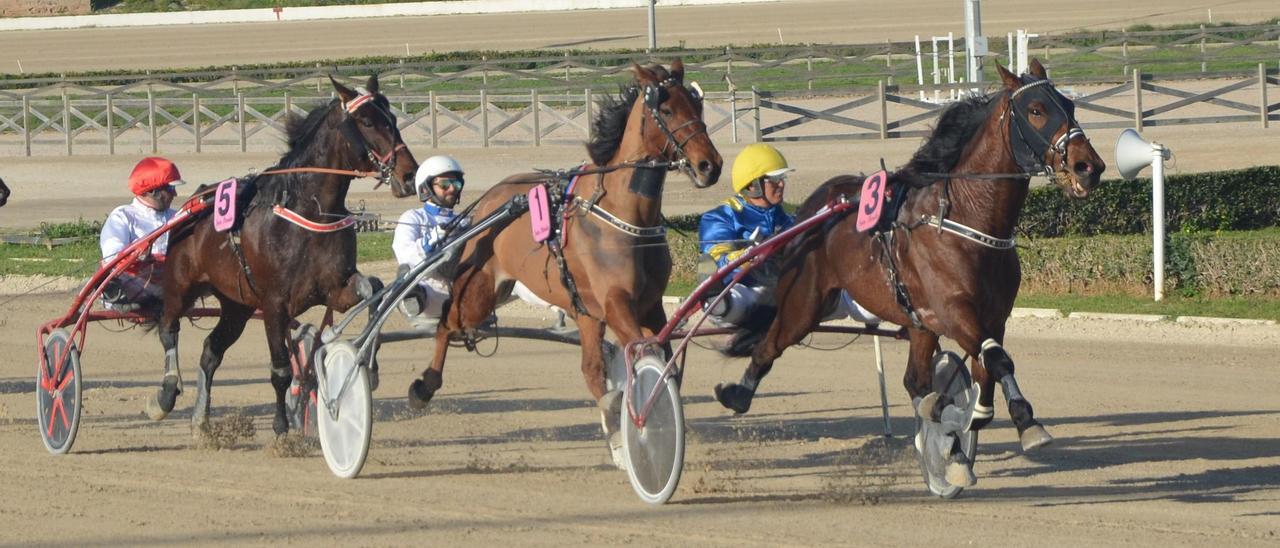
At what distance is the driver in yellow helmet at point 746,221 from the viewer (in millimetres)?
7152

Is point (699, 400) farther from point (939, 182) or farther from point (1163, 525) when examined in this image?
point (1163, 525)

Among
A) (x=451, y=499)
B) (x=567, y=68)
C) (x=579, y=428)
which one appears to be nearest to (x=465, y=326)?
(x=579, y=428)

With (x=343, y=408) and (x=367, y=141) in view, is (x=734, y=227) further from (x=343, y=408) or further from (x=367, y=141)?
(x=343, y=408)

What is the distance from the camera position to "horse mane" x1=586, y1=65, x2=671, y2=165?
265 inches

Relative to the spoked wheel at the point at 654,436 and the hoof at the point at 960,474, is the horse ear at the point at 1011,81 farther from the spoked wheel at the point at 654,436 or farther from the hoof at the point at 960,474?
the spoked wheel at the point at 654,436

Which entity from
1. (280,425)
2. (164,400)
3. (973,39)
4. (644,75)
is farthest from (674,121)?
(973,39)

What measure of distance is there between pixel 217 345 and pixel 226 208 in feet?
2.72

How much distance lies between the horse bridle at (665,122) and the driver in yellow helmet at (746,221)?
84 centimetres

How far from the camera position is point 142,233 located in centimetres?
821

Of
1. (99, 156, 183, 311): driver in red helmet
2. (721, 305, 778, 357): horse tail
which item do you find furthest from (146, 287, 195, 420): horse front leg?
(721, 305, 778, 357): horse tail

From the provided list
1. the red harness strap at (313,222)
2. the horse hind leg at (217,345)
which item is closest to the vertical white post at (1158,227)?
the red harness strap at (313,222)

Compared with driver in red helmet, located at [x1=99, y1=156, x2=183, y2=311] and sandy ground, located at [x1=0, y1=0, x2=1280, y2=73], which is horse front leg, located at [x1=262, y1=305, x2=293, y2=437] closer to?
driver in red helmet, located at [x1=99, y1=156, x2=183, y2=311]

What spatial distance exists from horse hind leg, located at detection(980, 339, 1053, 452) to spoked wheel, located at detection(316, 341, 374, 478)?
2313 millimetres

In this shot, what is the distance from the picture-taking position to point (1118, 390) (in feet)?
28.4
